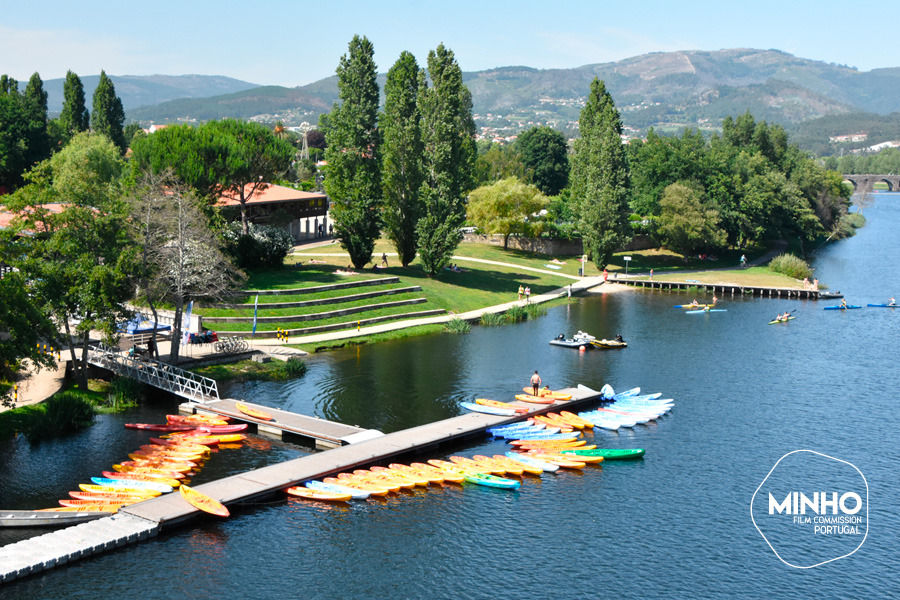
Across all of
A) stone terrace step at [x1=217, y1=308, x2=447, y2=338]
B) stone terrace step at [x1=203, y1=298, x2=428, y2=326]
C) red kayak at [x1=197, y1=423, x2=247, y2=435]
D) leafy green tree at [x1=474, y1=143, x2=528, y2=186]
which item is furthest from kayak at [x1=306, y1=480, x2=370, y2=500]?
leafy green tree at [x1=474, y1=143, x2=528, y2=186]

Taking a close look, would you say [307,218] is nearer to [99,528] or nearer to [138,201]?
[138,201]

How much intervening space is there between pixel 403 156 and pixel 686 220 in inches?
1931

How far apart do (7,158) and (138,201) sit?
73108 millimetres

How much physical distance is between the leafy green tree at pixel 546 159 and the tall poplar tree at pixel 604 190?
180 ft

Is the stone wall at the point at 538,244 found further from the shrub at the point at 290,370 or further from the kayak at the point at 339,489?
the kayak at the point at 339,489

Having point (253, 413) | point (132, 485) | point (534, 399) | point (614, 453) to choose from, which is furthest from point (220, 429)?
point (614, 453)

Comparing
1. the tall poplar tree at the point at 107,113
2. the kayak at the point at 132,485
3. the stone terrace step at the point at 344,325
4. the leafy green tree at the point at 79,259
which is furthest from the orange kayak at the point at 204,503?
the tall poplar tree at the point at 107,113

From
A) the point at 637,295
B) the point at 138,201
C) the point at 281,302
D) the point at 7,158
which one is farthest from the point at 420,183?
the point at 7,158

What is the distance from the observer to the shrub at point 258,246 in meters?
79.6

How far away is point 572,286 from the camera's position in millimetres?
103750

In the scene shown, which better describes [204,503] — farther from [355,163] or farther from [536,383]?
[355,163]

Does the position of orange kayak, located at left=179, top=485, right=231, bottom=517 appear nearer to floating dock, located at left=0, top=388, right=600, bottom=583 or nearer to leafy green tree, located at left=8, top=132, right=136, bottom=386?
floating dock, located at left=0, top=388, right=600, bottom=583

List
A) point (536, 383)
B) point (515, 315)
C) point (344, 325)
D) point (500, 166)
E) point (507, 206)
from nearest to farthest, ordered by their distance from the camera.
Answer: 1. point (536, 383)
2. point (344, 325)
3. point (515, 315)
4. point (507, 206)
5. point (500, 166)

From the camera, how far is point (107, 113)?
14688 centimetres
